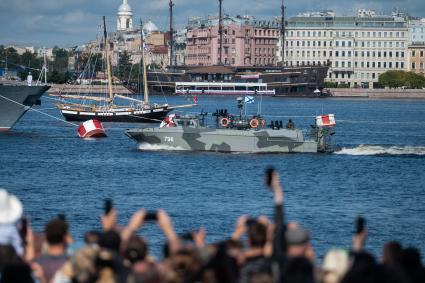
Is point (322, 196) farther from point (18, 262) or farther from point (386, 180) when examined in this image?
point (18, 262)

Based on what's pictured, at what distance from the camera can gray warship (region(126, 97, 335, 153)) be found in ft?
202

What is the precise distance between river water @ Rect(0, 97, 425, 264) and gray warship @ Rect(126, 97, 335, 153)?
618 millimetres

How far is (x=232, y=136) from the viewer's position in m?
61.9

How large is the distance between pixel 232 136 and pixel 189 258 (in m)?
49.9

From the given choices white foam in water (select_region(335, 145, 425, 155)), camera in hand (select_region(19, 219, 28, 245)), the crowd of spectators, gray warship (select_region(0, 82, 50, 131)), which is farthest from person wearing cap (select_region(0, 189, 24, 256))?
gray warship (select_region(0, 82, 50, 131))

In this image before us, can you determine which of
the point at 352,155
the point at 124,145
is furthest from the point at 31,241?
the point at 124,145

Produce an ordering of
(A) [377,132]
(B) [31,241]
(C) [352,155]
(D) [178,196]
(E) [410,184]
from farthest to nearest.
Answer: (A) [377,132] < (C) [352,155] < (E) [410,184] < (D) [178,196] < (B) [31,241]

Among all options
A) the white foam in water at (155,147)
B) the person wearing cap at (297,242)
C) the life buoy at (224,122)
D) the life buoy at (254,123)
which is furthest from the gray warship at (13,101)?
the person wearing cap at (297,242)

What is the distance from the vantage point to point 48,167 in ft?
185

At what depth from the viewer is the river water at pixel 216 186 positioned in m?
34.3

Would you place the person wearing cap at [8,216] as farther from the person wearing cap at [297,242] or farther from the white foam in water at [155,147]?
the white foam in water at [155,147]

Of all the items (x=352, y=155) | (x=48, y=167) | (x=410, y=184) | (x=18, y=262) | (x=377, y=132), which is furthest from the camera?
(x=377, y=132)

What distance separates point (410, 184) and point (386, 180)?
1.62 meters

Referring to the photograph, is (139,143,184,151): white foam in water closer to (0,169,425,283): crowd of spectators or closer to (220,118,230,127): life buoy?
(220,118,230,127): life buoy
